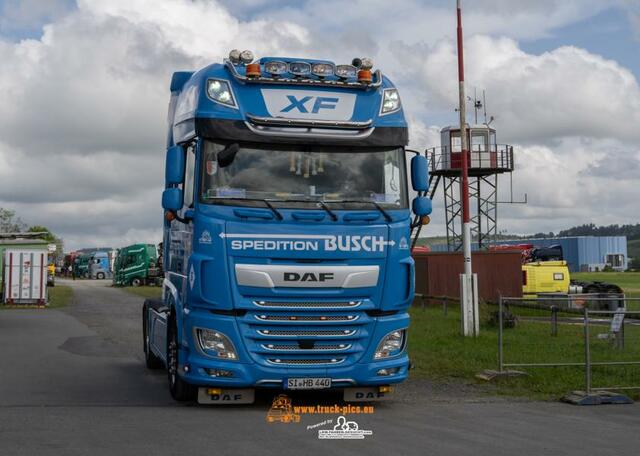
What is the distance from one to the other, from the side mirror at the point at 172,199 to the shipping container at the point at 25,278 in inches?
1134

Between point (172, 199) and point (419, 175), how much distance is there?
2914mm

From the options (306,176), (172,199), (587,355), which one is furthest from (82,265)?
(306,176)

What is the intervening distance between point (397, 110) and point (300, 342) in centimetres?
300

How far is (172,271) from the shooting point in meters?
12.4

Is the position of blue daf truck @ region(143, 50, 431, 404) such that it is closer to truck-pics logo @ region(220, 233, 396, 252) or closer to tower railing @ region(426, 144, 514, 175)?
truck-pics logo @ region(220, 233, 396, 252)

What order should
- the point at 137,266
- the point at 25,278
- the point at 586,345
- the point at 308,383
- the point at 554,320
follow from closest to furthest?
the point at 308,383 → the point at 586,345 → the point at 554,320 → the point at 25,278 → the point at 137,266

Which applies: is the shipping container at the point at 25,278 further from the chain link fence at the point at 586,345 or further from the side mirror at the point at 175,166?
the side mirror at the point at 175,166

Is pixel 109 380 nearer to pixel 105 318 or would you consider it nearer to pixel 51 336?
pixel 51 336

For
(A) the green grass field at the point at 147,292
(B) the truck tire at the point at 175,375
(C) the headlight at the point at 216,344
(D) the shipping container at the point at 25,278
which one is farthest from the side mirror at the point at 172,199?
(A) the green grass field at the point at 147,292

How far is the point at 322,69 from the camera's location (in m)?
11.0

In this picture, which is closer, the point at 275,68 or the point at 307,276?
the point at 307,276

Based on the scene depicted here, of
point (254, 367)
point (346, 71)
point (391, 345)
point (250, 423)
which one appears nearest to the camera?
point (250, 423)

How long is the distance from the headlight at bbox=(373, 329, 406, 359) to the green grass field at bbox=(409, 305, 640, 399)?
3.10m

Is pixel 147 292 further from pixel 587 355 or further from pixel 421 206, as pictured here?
pixel 421 206
